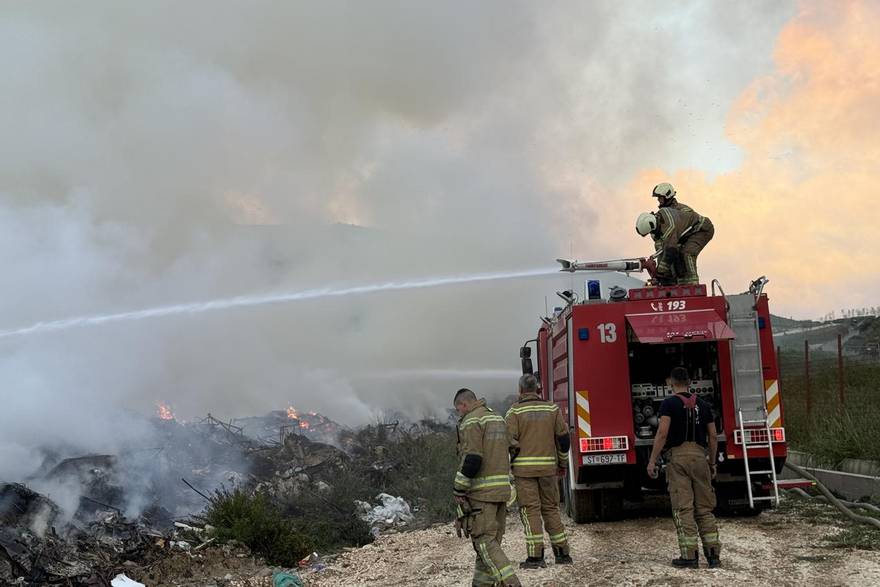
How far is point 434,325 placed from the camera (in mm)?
29375

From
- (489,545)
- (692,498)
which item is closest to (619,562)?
(692,498)

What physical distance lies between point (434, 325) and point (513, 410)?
22416 millimetres

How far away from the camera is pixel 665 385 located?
8.81 meters

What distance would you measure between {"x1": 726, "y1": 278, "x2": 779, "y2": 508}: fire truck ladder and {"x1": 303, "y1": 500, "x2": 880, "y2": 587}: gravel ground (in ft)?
2.03

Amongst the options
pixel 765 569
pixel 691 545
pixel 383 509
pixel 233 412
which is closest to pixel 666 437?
pixel 691 545

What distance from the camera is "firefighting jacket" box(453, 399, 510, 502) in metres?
5.58

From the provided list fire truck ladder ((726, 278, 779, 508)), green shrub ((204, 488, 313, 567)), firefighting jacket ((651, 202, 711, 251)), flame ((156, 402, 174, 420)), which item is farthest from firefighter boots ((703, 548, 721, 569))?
flame ((156, 402, 174, 420))

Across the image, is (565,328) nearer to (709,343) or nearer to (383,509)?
(709,343)

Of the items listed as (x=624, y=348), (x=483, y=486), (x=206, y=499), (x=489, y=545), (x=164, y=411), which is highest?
(x=624, y=348)

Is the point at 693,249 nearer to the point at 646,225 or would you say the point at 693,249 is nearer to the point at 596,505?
the point at 646,225

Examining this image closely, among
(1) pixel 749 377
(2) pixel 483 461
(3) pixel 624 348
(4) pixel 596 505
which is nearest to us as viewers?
(2) pixel 483 461

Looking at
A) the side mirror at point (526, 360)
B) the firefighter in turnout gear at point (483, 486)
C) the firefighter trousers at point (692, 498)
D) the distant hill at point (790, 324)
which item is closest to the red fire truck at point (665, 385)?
the firefighter trousers at point (692, 498)

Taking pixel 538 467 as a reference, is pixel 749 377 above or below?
above

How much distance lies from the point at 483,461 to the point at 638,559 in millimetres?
2290
